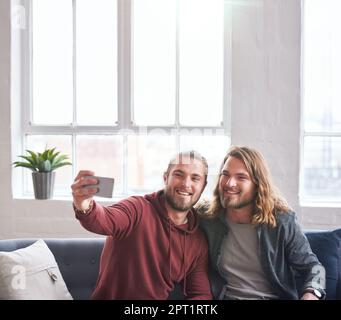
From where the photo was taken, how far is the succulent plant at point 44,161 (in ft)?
5.27

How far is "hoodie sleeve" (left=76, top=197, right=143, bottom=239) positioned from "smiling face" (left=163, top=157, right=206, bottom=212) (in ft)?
0.26

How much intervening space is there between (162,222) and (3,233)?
0.90 metres

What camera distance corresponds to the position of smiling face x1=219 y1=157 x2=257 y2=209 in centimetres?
105

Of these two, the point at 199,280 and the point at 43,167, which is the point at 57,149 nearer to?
the point at 43,167

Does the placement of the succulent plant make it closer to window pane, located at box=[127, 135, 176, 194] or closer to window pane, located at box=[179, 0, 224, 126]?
window pane, located at box=[127, 135, 176, 194]

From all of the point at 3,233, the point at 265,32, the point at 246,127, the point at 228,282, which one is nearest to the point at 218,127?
the point at 246,127

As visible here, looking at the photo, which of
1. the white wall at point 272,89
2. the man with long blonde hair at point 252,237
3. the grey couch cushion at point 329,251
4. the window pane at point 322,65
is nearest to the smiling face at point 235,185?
the man with long blonde hair at point 252,237

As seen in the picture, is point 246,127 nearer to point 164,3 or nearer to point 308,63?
point 308,63

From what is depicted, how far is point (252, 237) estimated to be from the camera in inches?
42.1

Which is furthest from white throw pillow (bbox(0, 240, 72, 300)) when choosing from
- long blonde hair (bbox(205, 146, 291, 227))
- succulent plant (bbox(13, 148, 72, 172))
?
succulent plant (bbox(13, 148, 72, 172))

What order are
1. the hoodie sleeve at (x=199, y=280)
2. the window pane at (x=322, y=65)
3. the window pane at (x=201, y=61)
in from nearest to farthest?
1. the hoodie sleeve at (x=199, y=280)
2. the window pane at (x=201, y=61)
3. the window pane at (x=322, y=65)

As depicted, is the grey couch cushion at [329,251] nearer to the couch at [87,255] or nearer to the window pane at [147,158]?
the couch at [87,255]

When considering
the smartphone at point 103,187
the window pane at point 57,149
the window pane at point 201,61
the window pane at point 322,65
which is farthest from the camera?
the window pane at point 57,149

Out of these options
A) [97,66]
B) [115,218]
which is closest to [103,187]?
[115,218]
